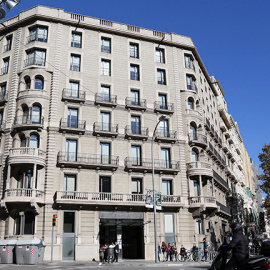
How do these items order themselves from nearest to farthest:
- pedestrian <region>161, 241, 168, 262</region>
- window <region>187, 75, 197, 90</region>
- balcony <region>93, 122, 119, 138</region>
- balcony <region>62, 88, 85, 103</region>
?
pedestrian <region>161, 241, 168, 262</region> → balcony <region>93, 122, 119, 138</region> → balcony <region>62, 88, 85, 103</region> → window <region>187, 75, 197, 90</region>

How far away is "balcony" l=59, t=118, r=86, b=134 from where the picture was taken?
1239 inches

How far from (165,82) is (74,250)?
65.6ft

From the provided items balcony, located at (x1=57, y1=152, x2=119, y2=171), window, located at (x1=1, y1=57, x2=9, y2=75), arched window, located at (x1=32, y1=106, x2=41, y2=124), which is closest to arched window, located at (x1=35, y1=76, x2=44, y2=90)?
arched window, located at (x1=32, y1=106, x2=41, y2=124)

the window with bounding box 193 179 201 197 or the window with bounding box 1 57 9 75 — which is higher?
the window with bounding box 1 57 9 75

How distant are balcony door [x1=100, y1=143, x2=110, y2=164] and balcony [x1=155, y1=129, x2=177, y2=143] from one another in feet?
17.2

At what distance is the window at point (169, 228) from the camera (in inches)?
1260

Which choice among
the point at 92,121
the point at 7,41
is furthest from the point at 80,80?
the point at 7,41

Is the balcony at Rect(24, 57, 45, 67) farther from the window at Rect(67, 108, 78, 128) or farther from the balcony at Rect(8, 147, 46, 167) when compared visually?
the balcony at Rect(8, 147, 46, 167)

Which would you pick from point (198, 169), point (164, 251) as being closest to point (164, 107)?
point (198, 169)

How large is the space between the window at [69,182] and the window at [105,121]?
5597mm

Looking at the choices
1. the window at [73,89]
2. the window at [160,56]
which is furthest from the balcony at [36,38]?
the window at [160,56]

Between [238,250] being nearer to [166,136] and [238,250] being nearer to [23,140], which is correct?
[23,140]

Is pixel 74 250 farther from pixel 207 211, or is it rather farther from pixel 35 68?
pixel 35 68

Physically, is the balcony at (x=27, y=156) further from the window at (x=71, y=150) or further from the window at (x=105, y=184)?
the window at (x=105, y=184)
